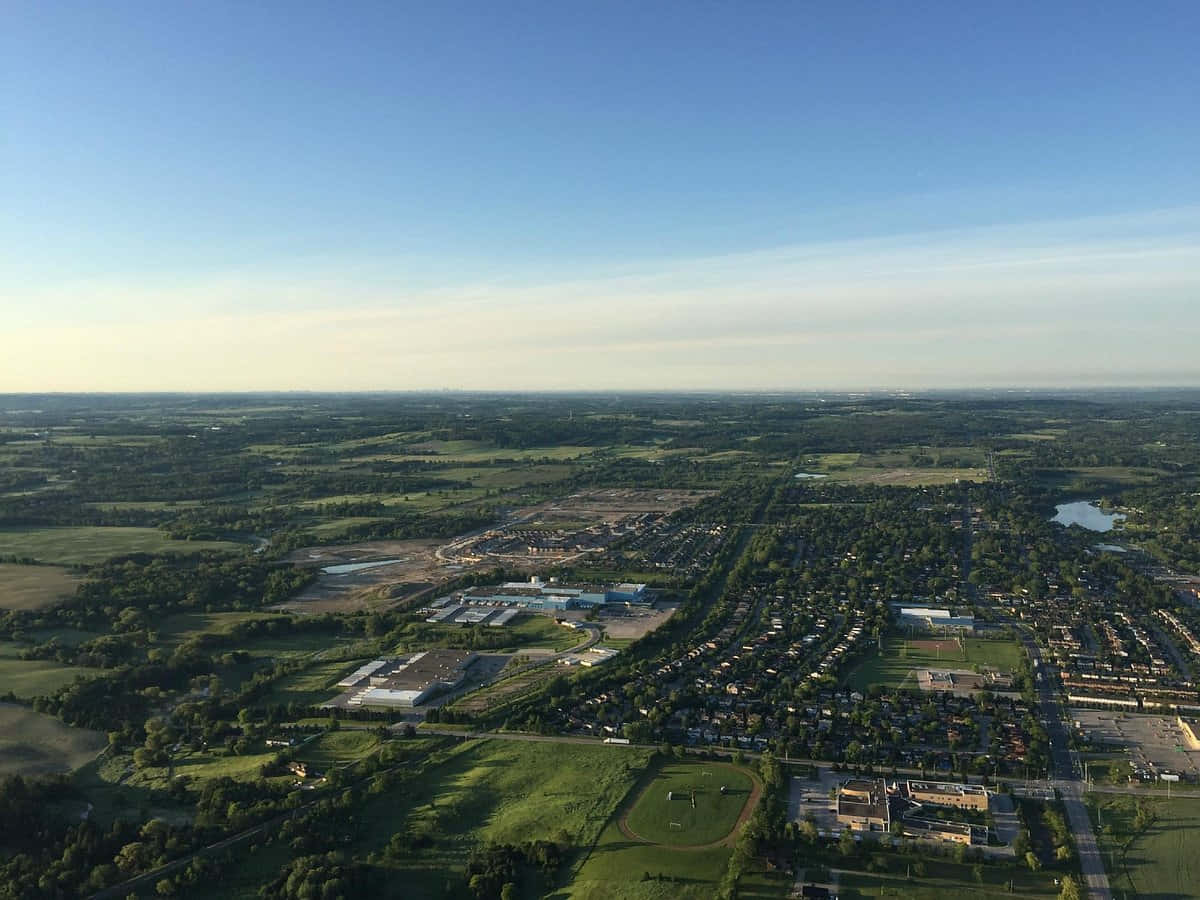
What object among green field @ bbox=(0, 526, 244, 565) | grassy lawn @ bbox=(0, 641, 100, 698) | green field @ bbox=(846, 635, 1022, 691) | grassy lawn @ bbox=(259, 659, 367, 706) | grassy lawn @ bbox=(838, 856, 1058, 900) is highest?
green field @ bbox=(0, 526, 244, 565)

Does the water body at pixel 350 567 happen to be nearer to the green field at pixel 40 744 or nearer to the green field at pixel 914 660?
the green field at pixel 40 744

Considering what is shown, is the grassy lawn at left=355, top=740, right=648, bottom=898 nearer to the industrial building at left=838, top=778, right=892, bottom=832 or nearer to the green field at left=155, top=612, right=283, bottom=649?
the industrial building at left=838, top=778, right=892, bottom=832

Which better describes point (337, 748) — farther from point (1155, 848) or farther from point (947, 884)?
point (1155, 848)

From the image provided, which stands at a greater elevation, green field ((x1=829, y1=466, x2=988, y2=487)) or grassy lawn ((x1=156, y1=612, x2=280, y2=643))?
green field ((x1=829, y1=466, x2=988, y2=487))

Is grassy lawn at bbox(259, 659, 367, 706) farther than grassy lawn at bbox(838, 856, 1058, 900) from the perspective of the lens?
Yes

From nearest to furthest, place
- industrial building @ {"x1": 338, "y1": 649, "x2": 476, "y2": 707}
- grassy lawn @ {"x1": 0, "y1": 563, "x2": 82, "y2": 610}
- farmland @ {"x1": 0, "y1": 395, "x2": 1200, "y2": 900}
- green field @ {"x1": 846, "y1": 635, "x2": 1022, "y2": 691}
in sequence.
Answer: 1. farmland @ {"x1": 0, "y1": 395, "x2": 1200, "y2": 900}
2. industrial building @ {"x1": 338, "y1": 649, "x2": 476, "y2": 707}
3. green field @ {"x1": 846, "y1": 635, "x2": 1022, "y2": 691}
4. grassy lawn @ {"x1": 0, "y1": 563, "x2": 82, "y2": 610}

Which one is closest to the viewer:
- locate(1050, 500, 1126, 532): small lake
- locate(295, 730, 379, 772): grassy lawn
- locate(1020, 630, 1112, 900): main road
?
locate(1020, 630, 1112, 900): main road

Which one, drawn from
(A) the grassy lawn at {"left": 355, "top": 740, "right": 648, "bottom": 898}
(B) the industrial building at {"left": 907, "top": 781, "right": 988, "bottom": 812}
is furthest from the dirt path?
(B) the industrial building at {"left": 907, "top": 781, "right": 988, "bottom": 812}

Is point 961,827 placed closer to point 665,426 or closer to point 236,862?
point 236,862
